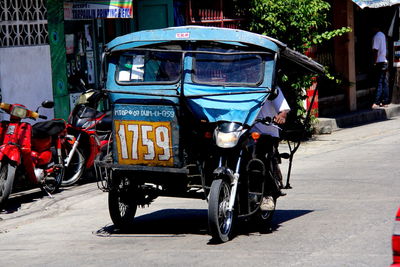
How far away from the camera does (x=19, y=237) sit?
923 centimetres

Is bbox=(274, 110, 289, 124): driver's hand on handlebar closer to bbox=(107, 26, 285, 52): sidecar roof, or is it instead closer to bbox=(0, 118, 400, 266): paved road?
bbox=(107, 26, 285, 52): sidecar roof

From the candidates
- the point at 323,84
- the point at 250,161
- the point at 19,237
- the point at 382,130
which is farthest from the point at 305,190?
the point at 323,84

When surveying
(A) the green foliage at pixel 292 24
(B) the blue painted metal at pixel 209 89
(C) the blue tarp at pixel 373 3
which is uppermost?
(C) the blue tarp at pixel 373 3

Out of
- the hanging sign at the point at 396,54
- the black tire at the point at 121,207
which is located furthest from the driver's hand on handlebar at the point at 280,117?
Result: the hanging sign at the point at 396,54

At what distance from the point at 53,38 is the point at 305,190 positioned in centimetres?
524

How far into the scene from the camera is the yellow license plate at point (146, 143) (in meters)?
8.48

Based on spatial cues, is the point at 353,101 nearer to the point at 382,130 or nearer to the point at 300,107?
the point at 382,130

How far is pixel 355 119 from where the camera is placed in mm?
20172

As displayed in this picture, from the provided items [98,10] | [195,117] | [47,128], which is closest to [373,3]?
[98,10]

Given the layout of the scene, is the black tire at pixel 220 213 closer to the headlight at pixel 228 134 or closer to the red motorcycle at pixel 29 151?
the headlight at pixel 228 134

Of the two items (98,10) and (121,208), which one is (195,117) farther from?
(98,10)

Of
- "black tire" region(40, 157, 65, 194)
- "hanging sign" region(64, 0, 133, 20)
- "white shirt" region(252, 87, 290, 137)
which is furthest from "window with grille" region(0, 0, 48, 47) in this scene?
"white shirt" region(252, 87, 290, 137)

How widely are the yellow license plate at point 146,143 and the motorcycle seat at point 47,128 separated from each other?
3.43 m

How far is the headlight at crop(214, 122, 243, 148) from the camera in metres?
8.23
